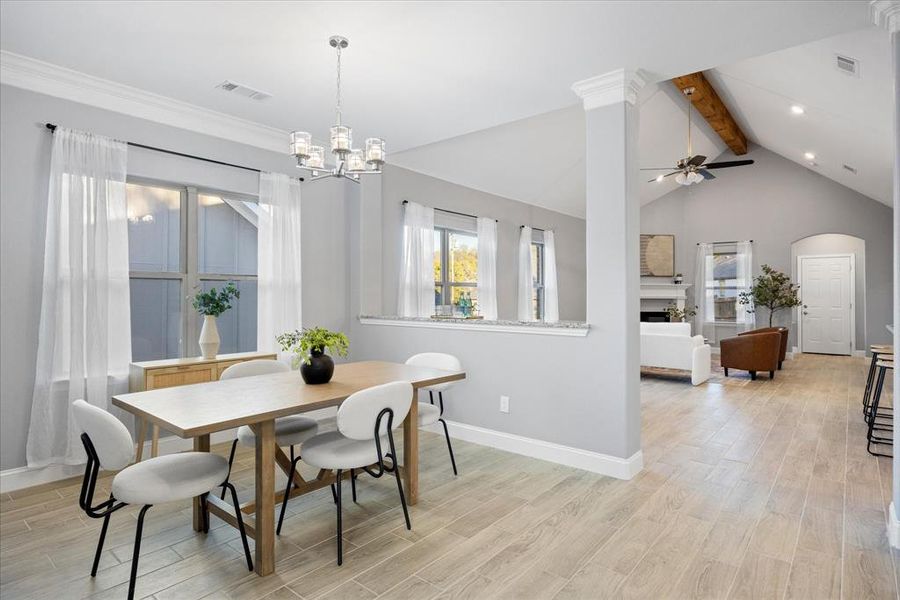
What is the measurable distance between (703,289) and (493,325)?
8.11m

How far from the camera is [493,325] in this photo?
3961 millimetres

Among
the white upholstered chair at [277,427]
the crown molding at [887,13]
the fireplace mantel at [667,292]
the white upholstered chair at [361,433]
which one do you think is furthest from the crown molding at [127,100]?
the fireplace mantel at [667,292]

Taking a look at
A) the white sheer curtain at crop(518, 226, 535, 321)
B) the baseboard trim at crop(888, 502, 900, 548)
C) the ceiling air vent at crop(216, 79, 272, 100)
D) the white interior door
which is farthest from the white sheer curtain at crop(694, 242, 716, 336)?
the ceiling air vent at crop(216, 79, 272, 100)

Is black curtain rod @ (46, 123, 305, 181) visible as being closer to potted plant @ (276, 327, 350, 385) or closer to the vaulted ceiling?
the vaulted ceiling

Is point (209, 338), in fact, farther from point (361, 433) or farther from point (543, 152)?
point (543, 152)

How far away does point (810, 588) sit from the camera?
2025mm

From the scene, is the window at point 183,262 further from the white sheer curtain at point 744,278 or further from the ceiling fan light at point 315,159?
the white sheer curtain at point 744,278

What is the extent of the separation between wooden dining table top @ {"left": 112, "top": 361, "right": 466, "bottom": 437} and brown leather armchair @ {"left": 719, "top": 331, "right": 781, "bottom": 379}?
5510 millimetres

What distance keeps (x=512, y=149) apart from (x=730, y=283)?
6.39 metres

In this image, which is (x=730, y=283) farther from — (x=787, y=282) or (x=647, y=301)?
(x=647, y=301)

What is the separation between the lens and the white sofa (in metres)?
6.33

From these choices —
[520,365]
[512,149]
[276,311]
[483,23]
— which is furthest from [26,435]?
[512,149]

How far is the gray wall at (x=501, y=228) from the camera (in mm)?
5781

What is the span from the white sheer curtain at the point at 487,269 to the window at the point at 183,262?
3.52 metres
